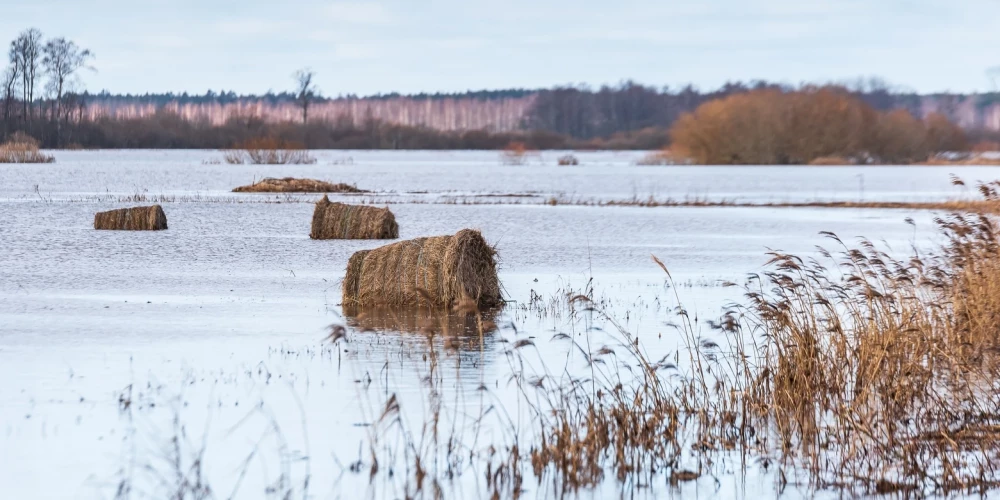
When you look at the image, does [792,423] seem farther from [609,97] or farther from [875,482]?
[609,97]

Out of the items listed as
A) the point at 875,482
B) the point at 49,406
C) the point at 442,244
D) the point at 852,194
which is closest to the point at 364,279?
the point at 442,244

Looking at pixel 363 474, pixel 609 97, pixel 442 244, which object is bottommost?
pixel 363 474

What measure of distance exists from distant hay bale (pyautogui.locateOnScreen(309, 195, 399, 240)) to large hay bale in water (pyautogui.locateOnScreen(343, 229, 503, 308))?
11033 mm

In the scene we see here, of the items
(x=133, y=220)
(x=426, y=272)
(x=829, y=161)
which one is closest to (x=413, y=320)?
(x=426, y=272)

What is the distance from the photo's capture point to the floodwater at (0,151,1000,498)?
24.6 ft

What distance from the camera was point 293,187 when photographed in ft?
164

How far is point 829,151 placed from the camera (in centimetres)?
10125

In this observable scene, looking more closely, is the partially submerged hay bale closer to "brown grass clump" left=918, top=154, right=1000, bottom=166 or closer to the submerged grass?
the submerged grass

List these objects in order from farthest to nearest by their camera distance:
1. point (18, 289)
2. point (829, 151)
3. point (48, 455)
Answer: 1. point (829, 151)
2. point (18, 289)
3. point (48, 455)

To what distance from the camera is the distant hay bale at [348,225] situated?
85.4 feet

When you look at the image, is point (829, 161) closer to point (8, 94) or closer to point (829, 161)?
point (829, 161)

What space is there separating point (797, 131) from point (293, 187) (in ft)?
195

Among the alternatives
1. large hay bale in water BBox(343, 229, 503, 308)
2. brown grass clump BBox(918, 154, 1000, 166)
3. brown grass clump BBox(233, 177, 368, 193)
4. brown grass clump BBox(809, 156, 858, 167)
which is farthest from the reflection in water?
brown grass clump BBox(809, 156, 858, 167)

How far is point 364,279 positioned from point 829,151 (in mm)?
91617
